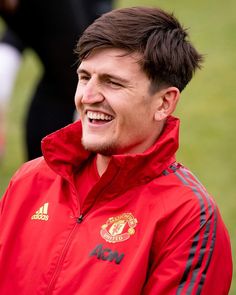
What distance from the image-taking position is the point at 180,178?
3379 mm

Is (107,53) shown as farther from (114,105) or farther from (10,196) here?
(10,196)

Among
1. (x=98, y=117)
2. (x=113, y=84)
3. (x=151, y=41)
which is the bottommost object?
(x=98, y=117)

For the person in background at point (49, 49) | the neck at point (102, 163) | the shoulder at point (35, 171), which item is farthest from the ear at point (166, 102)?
the person in background at point (49, 49)

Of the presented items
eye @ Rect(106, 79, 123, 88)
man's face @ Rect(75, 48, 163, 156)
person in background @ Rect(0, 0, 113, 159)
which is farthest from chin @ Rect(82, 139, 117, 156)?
person in background @ Rect(0, 0, 113, 159)

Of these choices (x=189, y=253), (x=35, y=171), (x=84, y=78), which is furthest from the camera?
(x=35, y=171)

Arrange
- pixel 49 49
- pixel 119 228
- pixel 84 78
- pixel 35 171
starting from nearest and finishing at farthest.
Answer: pixel 119 228, pixel 84 78, pixel 35 171, pixel 49 49

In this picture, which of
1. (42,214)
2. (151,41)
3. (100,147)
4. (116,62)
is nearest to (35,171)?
(42,214)

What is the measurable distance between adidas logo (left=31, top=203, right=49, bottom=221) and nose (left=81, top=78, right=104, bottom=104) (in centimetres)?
44

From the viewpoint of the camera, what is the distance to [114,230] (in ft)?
10.9

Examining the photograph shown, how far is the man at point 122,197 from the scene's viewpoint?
3.21 metres

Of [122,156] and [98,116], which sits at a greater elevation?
[98,116]

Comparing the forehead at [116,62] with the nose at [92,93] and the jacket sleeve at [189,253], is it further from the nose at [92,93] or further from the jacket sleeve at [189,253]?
the jacket sleeve at [189,253]

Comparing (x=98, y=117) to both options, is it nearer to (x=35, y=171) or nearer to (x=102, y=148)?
(x=102, y=148)

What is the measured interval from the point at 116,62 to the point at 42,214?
64 centimetres
